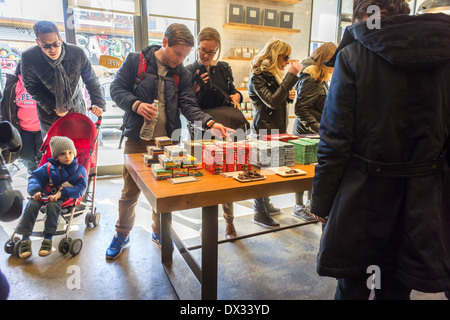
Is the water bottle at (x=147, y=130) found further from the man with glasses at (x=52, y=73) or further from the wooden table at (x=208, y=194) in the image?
the man with glasses at (x=52, y=73)

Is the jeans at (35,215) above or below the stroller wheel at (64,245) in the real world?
above

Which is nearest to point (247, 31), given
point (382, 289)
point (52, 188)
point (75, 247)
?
point (52, 188)

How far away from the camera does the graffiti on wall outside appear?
4.62 metres

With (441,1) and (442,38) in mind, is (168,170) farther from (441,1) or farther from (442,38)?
(441,1)

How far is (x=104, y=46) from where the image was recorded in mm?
4730

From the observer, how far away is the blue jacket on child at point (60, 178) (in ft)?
8.07

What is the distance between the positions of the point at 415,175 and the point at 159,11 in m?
4.73

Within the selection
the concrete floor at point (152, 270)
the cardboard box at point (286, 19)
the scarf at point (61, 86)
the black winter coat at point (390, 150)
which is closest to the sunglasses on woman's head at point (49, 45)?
the scarf at point (61, 86)

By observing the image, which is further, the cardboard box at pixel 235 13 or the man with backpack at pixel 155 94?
the cardboard box at pixel 235 13

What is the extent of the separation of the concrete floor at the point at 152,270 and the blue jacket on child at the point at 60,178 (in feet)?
1.72

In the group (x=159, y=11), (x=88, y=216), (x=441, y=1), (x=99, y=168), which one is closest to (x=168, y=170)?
(x=88, y=216)

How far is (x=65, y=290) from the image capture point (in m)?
2.01

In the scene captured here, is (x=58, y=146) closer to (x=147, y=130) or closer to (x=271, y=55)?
(x=147, y=130)

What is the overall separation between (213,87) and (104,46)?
2980 mm
